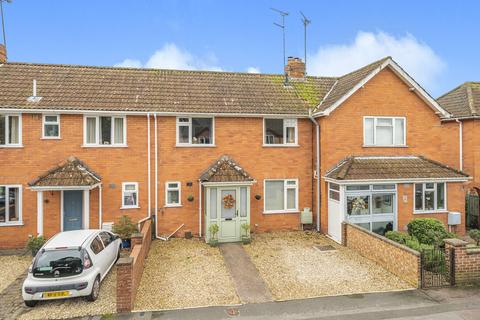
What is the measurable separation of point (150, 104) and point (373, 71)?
1035cm

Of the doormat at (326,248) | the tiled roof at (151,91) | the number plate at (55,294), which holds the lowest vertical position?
the doormat at (326,248)

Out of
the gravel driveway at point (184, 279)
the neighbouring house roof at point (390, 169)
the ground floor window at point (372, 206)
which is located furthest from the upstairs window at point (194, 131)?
the ground floor window at point (372, 206)

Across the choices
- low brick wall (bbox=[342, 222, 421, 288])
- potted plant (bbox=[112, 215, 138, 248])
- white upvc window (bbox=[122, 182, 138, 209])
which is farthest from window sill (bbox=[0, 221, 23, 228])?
low brick wall (bbox=[342, 222, 421, 288])

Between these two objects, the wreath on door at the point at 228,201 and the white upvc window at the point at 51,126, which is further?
the wreath on door at the point at 228,201

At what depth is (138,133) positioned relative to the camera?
14.3 m

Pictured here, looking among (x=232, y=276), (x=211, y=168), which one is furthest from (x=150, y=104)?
(x=232, y=276)

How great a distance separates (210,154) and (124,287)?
7792 mm

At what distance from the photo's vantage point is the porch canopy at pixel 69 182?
1247cm

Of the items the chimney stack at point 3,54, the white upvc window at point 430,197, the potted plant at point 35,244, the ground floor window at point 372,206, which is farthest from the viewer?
the chimney stack at point 3,54

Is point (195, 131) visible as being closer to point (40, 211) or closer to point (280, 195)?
point (280, 195)

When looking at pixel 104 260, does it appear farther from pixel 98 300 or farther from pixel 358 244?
pixel 358 244

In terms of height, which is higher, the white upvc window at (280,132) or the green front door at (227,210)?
the white upvc window at (280,132)

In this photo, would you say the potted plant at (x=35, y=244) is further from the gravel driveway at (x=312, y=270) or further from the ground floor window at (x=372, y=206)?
the ground floor window at (x=372, y=206)

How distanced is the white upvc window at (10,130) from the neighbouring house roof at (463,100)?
2198 cm
